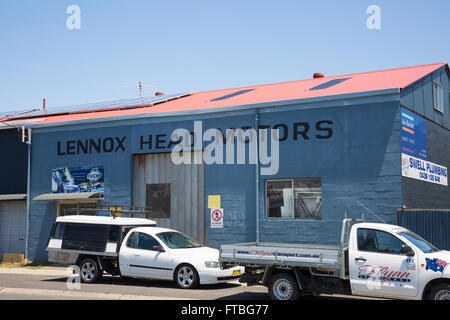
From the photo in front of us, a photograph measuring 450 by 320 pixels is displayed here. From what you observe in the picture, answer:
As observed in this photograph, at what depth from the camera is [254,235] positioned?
1759 cm

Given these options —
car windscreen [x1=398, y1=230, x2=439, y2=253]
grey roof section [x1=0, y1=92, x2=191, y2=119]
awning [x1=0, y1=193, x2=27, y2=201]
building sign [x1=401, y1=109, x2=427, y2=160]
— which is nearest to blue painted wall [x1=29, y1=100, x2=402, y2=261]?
building sign [x1=401, y1=109, x2=427, y2=160]

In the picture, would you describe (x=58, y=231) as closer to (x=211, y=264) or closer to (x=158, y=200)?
(x=211, y=264)

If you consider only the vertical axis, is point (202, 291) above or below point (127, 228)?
below

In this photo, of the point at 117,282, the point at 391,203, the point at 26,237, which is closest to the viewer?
the point at 117,282

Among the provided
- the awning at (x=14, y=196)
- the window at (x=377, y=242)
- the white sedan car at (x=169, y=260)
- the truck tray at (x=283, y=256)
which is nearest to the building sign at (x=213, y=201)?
the white sedan car at (x=169, y=260)

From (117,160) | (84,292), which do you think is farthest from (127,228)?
(117,160)

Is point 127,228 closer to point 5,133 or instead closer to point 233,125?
point 233,125

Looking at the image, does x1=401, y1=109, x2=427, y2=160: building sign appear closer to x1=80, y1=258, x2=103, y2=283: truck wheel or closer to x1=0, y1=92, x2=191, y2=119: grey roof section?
x1=80, y1=258, x2=103, y2=283: truck wheel

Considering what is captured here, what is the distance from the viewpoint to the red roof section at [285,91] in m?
17.5

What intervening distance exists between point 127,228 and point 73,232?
5.47ft

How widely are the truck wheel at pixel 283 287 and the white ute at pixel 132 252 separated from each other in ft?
8.25

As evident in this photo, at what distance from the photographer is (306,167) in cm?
1697

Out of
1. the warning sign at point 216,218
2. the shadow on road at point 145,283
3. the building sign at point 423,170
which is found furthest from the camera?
the warning sign at point 216,218

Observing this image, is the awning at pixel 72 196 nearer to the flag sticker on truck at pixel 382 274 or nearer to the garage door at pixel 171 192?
the garage door at pixel 171 192
